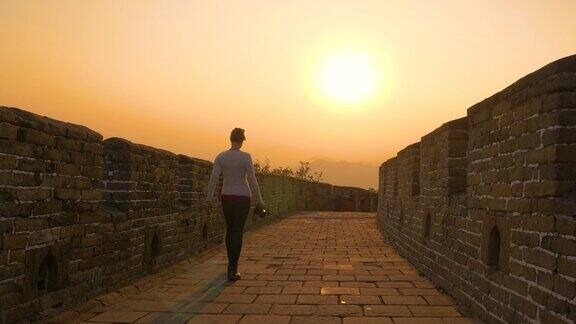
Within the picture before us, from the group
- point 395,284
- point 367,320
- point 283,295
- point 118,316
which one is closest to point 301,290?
point 283,295

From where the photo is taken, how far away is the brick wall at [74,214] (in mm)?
3709

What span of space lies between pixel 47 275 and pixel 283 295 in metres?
2.23

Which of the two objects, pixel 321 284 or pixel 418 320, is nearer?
pixel 418 320

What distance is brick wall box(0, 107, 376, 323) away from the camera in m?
3.71

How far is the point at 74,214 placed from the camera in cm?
462

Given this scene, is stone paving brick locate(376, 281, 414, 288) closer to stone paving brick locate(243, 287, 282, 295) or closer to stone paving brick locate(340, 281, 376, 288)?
stone paving brick locate(340, 281, 376, 288)

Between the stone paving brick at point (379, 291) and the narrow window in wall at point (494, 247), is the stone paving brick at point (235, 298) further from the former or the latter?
the narrow window in wall at point (494, 247)

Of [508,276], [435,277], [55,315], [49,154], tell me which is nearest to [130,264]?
[55,315]

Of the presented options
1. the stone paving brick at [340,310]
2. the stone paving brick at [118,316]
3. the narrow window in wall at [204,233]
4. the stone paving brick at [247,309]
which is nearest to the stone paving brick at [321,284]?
the stone paving brick at [340,310]

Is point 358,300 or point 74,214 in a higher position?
point 74,214

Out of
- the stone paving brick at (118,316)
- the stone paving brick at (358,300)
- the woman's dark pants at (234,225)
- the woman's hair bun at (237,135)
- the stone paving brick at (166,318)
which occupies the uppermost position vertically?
the woman's hair bun at (237,135)

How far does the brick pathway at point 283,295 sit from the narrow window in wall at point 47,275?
26 centimetres

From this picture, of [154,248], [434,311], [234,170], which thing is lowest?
[434,311]

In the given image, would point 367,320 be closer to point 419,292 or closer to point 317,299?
point 317,299
